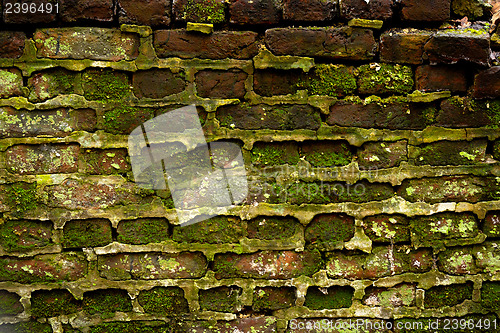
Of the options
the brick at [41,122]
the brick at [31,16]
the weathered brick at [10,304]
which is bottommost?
the weathered brick at [10,304]

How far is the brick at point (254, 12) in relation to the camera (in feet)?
3.35

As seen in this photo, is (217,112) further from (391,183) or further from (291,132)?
(391,183)

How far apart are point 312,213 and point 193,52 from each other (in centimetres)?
64

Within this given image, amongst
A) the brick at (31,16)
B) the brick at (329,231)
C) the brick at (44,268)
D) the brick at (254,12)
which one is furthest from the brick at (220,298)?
the brick at (31,16)

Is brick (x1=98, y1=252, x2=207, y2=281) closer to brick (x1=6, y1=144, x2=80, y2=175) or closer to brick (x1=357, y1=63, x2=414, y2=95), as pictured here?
brick (x1=6, y1=144, x2=80, y2=175)

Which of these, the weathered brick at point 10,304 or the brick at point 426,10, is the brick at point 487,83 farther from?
the weathered brick at point 10,304

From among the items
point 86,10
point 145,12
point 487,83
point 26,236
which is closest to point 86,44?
point 86,10

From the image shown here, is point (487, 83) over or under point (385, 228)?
over

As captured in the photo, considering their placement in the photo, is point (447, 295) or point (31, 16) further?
point (447, 295)

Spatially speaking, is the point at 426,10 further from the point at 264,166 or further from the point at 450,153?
the point at 264,166

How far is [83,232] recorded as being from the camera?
40.9 inches

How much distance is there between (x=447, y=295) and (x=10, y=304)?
1432 millimetres

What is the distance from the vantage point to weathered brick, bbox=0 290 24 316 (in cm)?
105

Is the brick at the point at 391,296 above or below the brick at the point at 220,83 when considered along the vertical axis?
below
